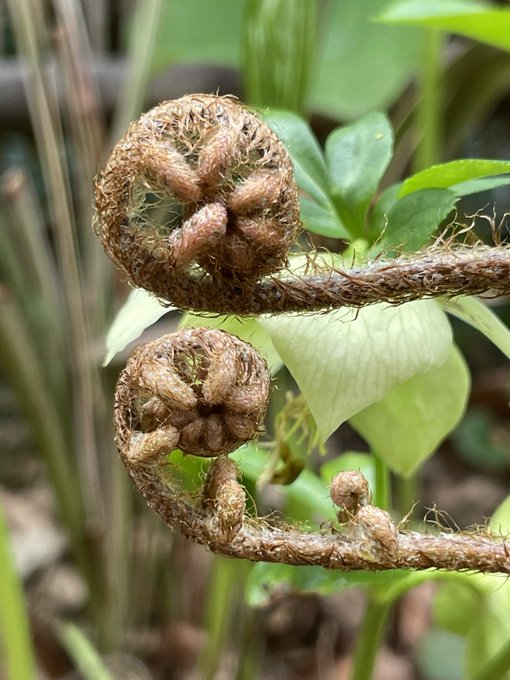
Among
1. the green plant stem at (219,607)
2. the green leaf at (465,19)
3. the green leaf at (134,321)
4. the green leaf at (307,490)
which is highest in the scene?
the green leaf at (465,19)

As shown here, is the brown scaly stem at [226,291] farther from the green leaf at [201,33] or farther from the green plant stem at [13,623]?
the green leaf at [201,33]

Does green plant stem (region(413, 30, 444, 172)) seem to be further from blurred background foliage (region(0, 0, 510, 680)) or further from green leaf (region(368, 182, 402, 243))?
green leaf (region(368, 182, 402, 243))

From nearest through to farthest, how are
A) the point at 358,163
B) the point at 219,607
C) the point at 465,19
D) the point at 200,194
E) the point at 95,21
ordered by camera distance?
the point at 200,194
the point at 358,163
the point at 465,19
the point at 219,607
the point at 95,21

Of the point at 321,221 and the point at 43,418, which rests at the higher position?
the point at 321,221

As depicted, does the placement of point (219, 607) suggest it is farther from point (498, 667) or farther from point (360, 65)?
point (360, 65)

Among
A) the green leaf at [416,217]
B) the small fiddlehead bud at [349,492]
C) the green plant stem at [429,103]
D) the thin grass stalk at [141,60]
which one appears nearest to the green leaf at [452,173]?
the green leaf at [416,217]

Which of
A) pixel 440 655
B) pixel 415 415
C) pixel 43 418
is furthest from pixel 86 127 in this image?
pixel 440 655

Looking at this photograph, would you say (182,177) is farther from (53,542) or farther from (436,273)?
(53,542)
